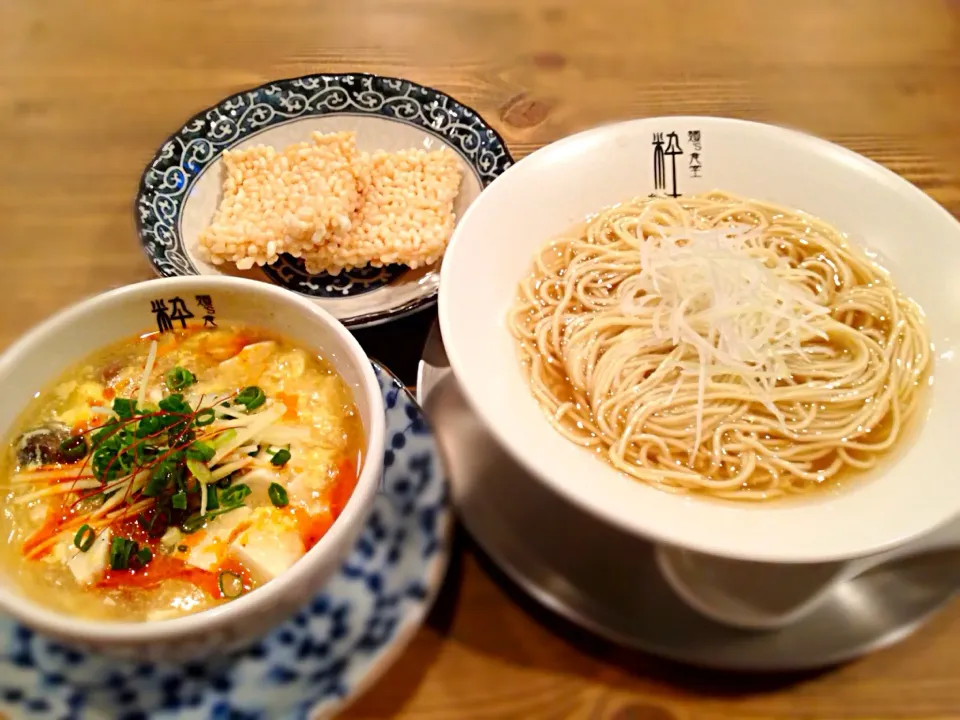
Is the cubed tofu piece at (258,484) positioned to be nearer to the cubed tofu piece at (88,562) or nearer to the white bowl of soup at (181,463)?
the white bowl of soup at (181,463)

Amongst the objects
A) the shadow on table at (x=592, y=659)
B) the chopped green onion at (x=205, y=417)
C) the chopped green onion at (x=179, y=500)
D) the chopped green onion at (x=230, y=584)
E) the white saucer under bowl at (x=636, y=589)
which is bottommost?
the shadow on table at (x=592, y=659)

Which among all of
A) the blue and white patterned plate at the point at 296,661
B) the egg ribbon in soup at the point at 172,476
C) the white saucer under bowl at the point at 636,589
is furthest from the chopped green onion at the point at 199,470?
the white saucer under bowl at the point at 636,589

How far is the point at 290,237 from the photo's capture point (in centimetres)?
155

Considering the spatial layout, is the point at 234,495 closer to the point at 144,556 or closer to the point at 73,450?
the point at 144,556

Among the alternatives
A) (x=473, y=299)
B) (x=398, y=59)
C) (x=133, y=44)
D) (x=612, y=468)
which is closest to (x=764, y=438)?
(x=612, y=468)

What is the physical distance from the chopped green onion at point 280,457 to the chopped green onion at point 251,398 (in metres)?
0.09

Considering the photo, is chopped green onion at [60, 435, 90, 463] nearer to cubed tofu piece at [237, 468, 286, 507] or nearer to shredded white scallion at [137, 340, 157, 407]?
shredded white scallion at [137, 340, 157, 407]

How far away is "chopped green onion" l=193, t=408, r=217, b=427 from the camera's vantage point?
3.42 feet

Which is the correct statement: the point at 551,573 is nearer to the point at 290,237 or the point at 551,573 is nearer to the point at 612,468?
the point at 612,468

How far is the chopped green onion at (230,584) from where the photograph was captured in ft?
3.07

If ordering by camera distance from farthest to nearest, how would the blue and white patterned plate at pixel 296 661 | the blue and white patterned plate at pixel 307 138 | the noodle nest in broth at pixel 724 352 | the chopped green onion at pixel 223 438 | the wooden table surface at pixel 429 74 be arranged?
the wooden table surface at pixel 429 74
the blue and white patterned plate at pixel 307 138
the noodle nest in broth at pixel 724 352
the chopped green onion at pixel 223 438
the blue and white patterned plate at pixel 296 661

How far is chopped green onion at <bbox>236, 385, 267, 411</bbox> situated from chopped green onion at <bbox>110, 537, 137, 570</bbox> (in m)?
0.24

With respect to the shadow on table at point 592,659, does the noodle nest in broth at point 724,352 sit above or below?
above

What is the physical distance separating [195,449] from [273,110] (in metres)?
1.19
